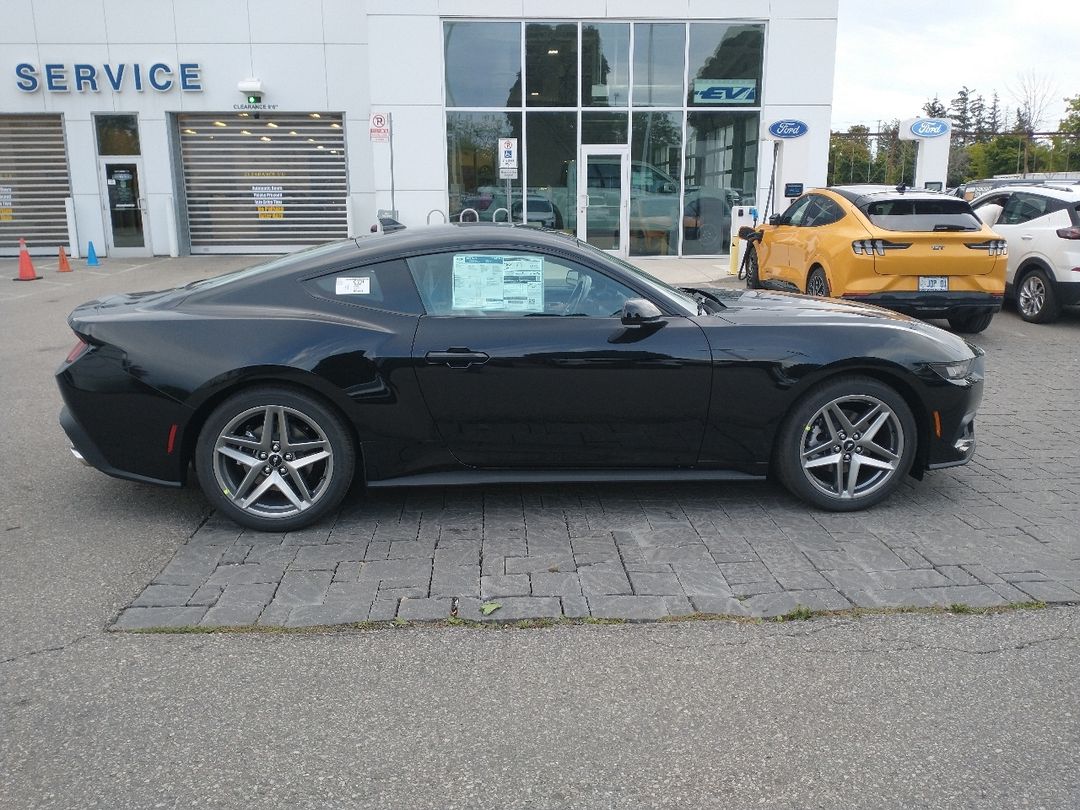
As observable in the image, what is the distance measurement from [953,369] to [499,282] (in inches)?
94.7

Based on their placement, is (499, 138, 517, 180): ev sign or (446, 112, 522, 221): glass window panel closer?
(499, 138, 517, 180): ev sign

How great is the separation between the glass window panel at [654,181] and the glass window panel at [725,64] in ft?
2.54

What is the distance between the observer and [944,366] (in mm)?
4770

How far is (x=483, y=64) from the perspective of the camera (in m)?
18.5

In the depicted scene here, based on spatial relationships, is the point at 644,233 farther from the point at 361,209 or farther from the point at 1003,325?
the point at 1003,325

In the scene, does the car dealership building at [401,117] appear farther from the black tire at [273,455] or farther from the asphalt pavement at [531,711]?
the asphalt pavement at [531,711]

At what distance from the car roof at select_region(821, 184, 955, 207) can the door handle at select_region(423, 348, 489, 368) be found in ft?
22.5

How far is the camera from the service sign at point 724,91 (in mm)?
18875

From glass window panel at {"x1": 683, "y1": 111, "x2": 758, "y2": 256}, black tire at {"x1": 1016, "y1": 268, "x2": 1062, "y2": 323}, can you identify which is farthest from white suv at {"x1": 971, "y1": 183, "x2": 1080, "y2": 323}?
glass window panel at {"x1": 683, "y1": 111, "x2": 758, "y2": 256}

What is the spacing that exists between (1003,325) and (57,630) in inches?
436

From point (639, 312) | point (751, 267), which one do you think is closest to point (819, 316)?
point (639, 312)

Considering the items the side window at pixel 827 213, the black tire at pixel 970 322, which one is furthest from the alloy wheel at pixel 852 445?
the black tire at pixel 970 322

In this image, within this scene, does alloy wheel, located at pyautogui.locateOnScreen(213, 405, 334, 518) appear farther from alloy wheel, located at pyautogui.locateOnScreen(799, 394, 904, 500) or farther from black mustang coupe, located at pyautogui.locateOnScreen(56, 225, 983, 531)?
alloy wheel, located at pyautogui.locateOnScreen(799, 394, 904, 500)

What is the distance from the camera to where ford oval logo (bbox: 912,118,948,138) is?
18.7m
